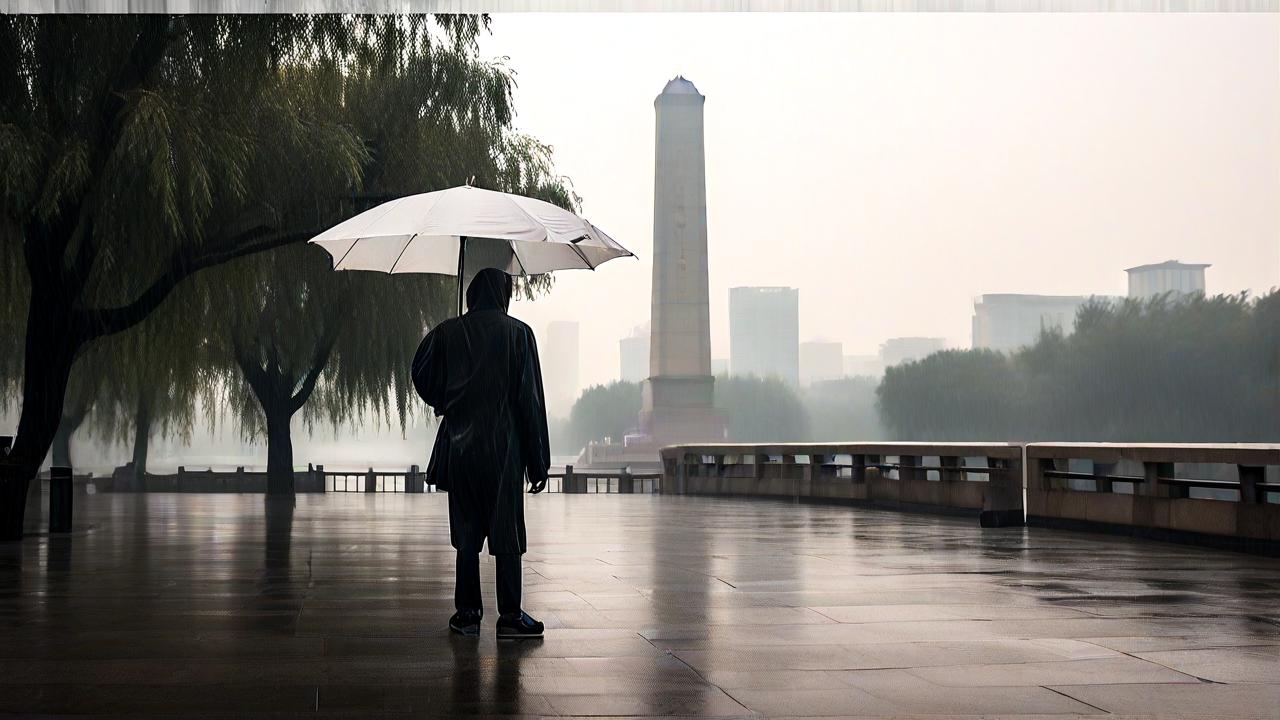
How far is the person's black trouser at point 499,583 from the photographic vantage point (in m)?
7.12

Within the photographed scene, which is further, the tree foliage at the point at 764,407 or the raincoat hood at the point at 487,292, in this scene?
the tree foliage at the point at 764,407

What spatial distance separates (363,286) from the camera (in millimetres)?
24172

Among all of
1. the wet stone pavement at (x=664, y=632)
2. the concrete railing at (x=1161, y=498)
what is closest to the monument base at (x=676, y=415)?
the concrete railing at (x=1161, y=498)

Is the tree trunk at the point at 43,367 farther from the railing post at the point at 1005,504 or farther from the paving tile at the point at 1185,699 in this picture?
the paving tile at the point at 1185,699

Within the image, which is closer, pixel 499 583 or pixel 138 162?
pixel 499 583

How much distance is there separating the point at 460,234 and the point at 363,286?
55.4 feet

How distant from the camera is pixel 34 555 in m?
13.1

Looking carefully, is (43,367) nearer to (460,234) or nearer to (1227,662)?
(460,234)

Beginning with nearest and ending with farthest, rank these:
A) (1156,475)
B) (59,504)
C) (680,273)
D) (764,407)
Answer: (1156,475) < (59,504) < (680,273) < (764,407)

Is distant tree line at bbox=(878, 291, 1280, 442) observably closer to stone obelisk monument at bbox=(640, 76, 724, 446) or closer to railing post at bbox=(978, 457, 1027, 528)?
stone obelisk monument at bbox=(640, 76, 724, 446)

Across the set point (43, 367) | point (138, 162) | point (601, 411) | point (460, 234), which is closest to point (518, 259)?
point (460, 234)

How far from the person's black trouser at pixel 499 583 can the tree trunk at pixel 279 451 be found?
78.5ft

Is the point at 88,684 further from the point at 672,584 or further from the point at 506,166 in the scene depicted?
the point at 506,166

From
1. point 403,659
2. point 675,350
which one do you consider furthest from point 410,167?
point 675,350
